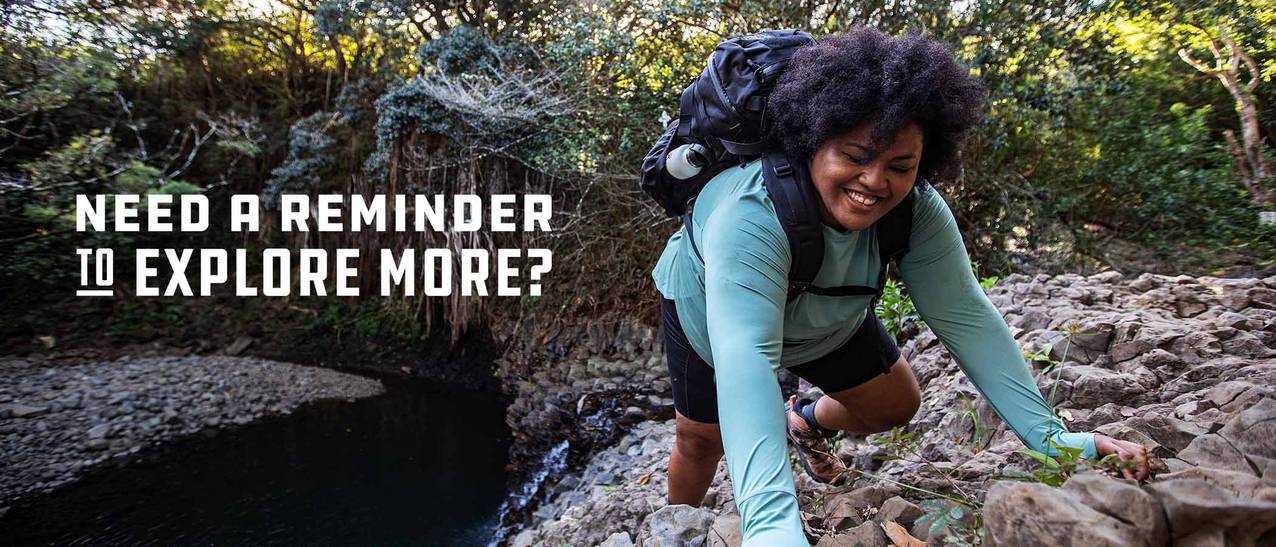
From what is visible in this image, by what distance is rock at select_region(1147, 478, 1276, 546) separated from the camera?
3.42 feet

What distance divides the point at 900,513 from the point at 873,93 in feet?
2.85

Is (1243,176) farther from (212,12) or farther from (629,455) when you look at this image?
(212,12)

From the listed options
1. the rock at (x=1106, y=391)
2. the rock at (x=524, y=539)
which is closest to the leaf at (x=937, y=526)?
the rock at (x=1106, y=391)

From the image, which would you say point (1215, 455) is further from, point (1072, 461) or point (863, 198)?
point (863, 198)

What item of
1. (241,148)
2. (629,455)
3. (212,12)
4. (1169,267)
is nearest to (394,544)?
(629,455)

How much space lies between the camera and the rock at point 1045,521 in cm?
106

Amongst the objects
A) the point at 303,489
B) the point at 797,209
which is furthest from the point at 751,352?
the point at 303,489

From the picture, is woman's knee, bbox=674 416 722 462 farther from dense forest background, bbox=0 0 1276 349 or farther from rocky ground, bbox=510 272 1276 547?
dense forest background, bbox=0 0 1276 349

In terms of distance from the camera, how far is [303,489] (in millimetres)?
5277

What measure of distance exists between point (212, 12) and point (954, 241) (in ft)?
35.0

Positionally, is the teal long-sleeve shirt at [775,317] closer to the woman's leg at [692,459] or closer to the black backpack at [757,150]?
the black backpack at [757,150]

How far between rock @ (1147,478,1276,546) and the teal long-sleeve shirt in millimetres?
429

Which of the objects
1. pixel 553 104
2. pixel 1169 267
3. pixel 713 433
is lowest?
pixel 713 433

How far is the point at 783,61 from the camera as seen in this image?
1553 millimetres
